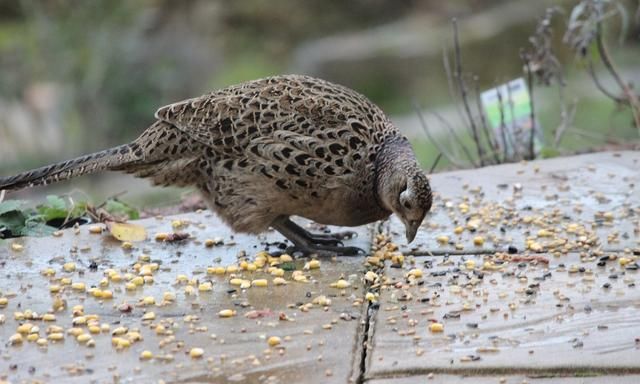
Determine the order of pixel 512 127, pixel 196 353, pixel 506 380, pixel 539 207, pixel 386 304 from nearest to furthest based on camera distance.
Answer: pixel 506 380 < pixel 196 353 < pixel 386 304 < pixel 539 207 < pixel 512 127

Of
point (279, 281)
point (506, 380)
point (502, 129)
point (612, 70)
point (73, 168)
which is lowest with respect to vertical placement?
point (506, 380)

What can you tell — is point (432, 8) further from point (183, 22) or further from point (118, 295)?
point (118, 295)

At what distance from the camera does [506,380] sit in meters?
4.02

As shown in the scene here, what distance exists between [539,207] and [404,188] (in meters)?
1.38

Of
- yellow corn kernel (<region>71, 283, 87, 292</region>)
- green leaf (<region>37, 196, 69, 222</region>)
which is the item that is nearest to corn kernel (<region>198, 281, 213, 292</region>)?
yellow corn kernel (<region>71, 283, 87, 292</region>)

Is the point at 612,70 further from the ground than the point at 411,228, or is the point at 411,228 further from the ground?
the point at 612,70

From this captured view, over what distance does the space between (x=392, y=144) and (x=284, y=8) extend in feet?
43.7

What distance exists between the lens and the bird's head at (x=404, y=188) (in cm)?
538

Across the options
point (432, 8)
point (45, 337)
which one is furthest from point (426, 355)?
point (432, 8)

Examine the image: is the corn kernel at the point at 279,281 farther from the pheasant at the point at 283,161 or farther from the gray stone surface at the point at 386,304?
the pheasant at the point at 283,161

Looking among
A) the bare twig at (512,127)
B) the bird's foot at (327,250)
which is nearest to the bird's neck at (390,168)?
the bird's foot at (327,250)

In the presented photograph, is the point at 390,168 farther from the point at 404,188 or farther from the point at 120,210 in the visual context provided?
the point at 120,210

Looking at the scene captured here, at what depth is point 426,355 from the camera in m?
4.26

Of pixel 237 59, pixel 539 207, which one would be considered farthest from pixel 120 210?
pixel 237 59
